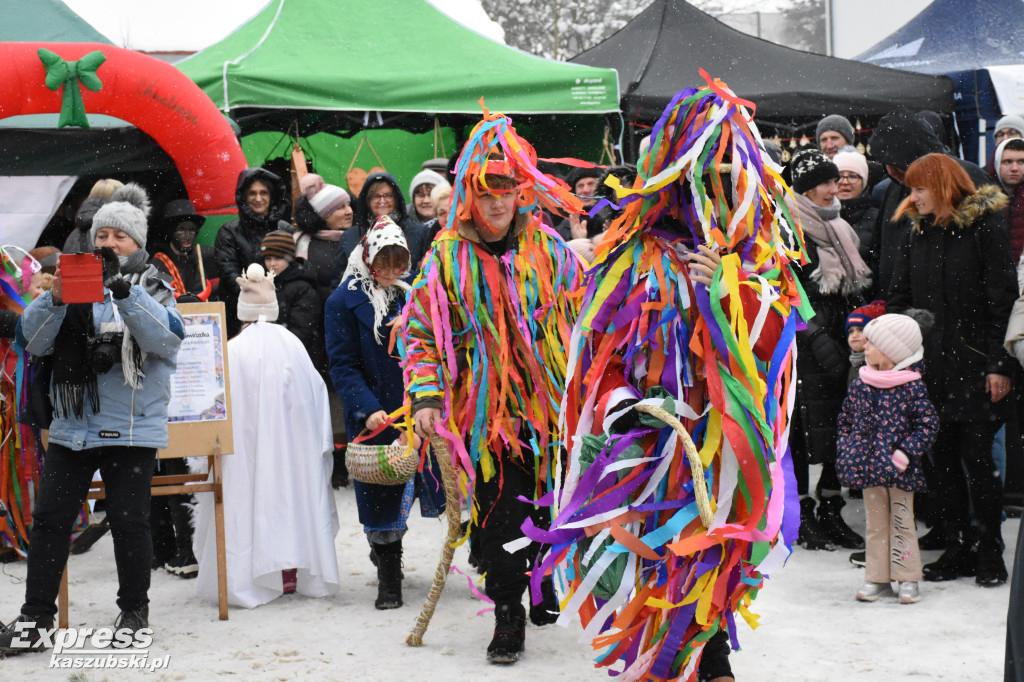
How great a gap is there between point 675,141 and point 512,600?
6.57ft

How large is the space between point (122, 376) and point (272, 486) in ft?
3.50

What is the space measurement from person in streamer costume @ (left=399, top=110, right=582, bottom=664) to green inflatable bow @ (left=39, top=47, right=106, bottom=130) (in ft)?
17.1

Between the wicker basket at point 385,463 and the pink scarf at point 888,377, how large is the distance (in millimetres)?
2133

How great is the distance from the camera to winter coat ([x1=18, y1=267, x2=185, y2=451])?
4629mm

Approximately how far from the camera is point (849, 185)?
7023 mm

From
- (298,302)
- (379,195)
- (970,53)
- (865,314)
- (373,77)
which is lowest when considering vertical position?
(865,314)

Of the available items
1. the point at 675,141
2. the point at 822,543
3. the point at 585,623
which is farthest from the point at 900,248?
the point at 585,623

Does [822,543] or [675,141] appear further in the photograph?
[822,543]

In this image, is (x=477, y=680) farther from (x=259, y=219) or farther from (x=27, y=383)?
(x=259, y=219)

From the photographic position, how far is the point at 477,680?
4.30 m

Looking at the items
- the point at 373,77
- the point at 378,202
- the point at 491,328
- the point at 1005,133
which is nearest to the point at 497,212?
the point at 491,328

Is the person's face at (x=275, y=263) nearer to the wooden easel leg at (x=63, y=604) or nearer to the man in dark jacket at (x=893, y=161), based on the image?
the wooden easel leg at (x=63, y=604)

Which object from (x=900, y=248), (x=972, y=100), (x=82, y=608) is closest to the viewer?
(x=82, y=608)

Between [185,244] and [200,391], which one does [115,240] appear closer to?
[200,391]
